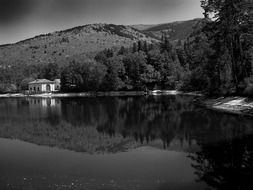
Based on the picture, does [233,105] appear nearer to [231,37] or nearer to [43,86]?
[231,37]

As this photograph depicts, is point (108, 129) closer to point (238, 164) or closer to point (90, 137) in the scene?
point (90, 137)

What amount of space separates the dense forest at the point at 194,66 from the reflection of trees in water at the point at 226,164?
25.3m

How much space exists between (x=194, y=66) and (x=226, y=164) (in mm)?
81247

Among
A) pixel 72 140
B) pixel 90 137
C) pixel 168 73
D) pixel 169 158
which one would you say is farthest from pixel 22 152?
pixel 168 73

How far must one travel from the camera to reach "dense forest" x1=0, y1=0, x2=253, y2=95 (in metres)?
53.8

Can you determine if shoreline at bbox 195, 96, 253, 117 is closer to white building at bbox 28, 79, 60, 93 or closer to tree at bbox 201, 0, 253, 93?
tree at bbox 201, 0, 253, 93

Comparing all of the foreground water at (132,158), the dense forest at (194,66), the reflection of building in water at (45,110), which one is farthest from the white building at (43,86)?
the foreground water at (132,158)

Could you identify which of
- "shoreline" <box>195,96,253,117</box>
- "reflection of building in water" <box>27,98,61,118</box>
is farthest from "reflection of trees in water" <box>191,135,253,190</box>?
"reflection of building in water" <box>27,98,61,118</box>

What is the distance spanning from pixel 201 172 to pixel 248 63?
44674 mm

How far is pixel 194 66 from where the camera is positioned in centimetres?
9775

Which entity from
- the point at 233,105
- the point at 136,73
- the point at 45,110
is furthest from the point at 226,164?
the point at 136,73

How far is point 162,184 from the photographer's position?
51.5 feet

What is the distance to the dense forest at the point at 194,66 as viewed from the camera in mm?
53844

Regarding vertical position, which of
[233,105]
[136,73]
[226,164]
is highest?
[136,73]
